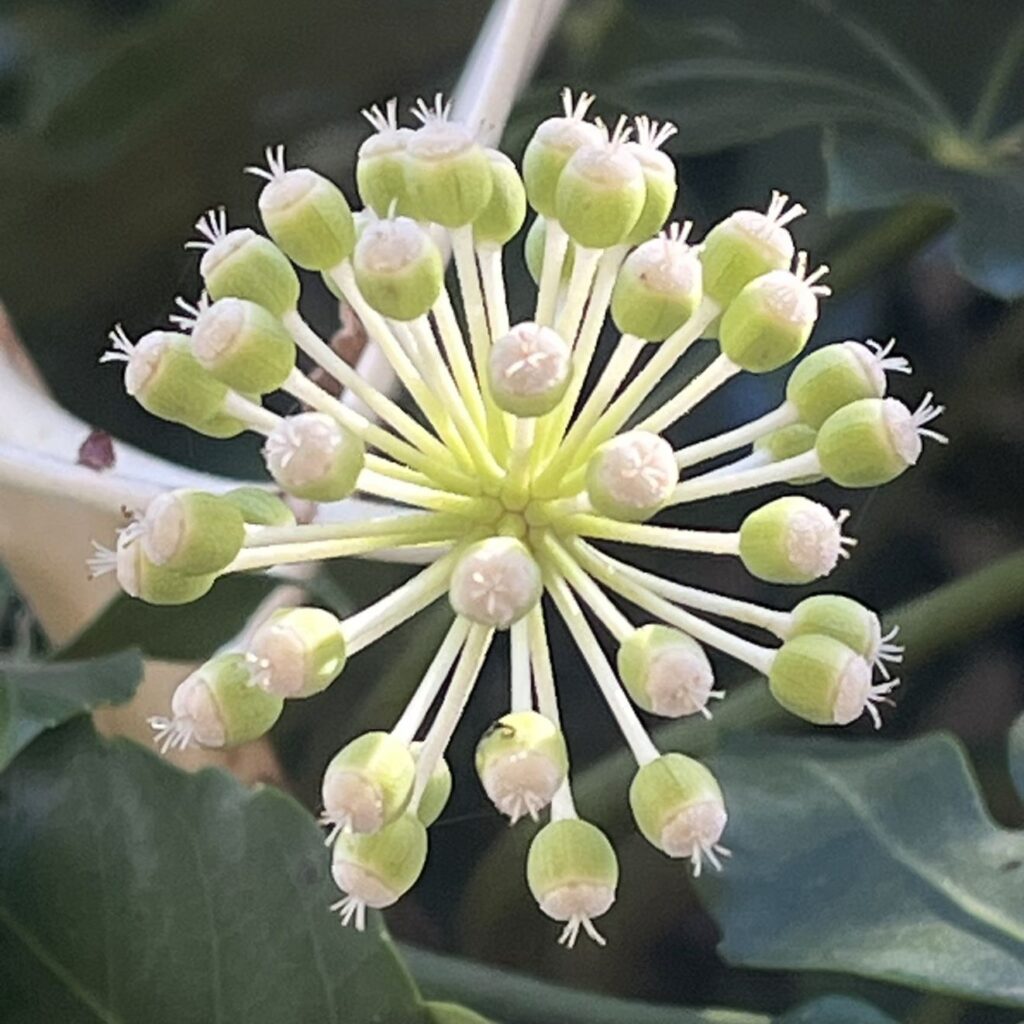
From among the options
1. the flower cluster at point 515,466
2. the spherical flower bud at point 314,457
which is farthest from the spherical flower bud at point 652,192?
the spherical flower bud at point 314,457

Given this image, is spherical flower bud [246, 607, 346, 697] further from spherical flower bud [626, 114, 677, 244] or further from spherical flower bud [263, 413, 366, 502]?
spherical flower bud [626, 114, 677, 244]

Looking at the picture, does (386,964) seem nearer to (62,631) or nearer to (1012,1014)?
(62,631)

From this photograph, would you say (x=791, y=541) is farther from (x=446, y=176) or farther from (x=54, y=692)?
(x=54, y=692)

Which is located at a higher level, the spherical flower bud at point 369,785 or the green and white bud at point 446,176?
the green and white bud at point 446,176

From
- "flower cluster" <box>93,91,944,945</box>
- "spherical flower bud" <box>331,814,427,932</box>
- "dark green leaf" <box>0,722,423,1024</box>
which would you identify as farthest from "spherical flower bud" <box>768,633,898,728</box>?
"dark green leaf" <box>0,722,423,1024</box>

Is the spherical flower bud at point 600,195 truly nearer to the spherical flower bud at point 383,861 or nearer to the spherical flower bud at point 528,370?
the spherical flower bud at point 528,370

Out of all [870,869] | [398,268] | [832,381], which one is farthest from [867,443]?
[870,869]
